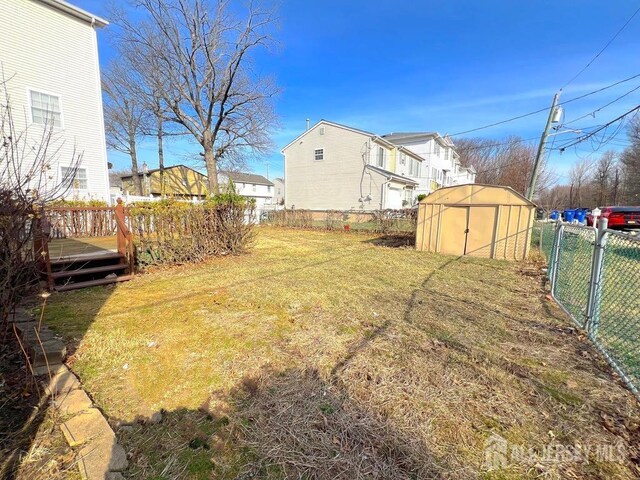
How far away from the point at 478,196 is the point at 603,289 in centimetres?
597

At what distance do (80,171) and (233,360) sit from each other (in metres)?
13.0

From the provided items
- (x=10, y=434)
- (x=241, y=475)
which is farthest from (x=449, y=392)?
(x=10, y=434)

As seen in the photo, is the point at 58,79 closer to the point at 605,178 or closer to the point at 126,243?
the point at 126,243

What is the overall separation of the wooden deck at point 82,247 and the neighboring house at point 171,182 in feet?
68.4

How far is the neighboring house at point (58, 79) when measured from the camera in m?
10.0

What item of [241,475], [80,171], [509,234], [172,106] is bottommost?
[241,475]

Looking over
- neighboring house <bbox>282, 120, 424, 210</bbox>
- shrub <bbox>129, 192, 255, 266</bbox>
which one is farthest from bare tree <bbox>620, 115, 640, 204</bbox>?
shrub <bbox>129, 192, 255, 266</bbox>

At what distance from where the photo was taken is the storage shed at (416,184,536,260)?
8953 mm

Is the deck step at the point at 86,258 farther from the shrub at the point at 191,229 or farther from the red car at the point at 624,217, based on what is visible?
the red car at the point at 624,217

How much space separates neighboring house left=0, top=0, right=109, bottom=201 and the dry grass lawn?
943 cm

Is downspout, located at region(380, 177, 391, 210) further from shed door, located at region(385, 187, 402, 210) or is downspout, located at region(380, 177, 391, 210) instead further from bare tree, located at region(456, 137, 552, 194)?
bare tree, located at region(456, 137, 552, 194)

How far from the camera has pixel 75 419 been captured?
210cm

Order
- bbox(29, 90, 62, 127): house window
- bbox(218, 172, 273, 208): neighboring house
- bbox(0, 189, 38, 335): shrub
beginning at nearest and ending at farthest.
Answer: bbox(0, 189, 38, 335): shrub
bbox(29, 90, 62, 127): house window
bbox(218, 172, 273, 208): neighboring house

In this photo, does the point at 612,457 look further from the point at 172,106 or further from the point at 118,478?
the point at 172,106
